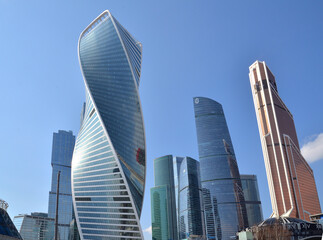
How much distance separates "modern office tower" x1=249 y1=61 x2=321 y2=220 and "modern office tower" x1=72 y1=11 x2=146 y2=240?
255ft

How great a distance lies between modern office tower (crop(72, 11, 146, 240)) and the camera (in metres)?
107

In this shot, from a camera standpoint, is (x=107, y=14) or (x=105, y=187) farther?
(x=107, y=14)

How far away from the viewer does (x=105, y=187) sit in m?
111

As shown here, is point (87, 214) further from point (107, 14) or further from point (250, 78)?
point (250, 78)

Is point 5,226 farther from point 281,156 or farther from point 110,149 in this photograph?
point 281,156

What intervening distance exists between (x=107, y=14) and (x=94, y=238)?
3975 inches

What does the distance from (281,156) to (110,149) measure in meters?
96.9

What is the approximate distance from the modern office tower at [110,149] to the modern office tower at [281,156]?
7787cm

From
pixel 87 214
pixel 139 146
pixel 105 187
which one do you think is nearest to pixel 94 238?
pixel 87 214

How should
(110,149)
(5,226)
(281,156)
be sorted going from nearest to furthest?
(5,226) → (110,149) → (281,156)

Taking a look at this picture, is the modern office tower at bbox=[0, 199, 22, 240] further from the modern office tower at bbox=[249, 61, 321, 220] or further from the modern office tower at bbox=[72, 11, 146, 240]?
the modern office tower at bbox=[249, 61, 321, 220]

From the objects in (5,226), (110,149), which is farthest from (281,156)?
(5,226)

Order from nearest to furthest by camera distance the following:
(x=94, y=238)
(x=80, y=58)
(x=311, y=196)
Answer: (x=94, y=238) → (x=80, y=58) → (x=311, y=196)

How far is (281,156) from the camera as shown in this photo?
164500 millimetres
